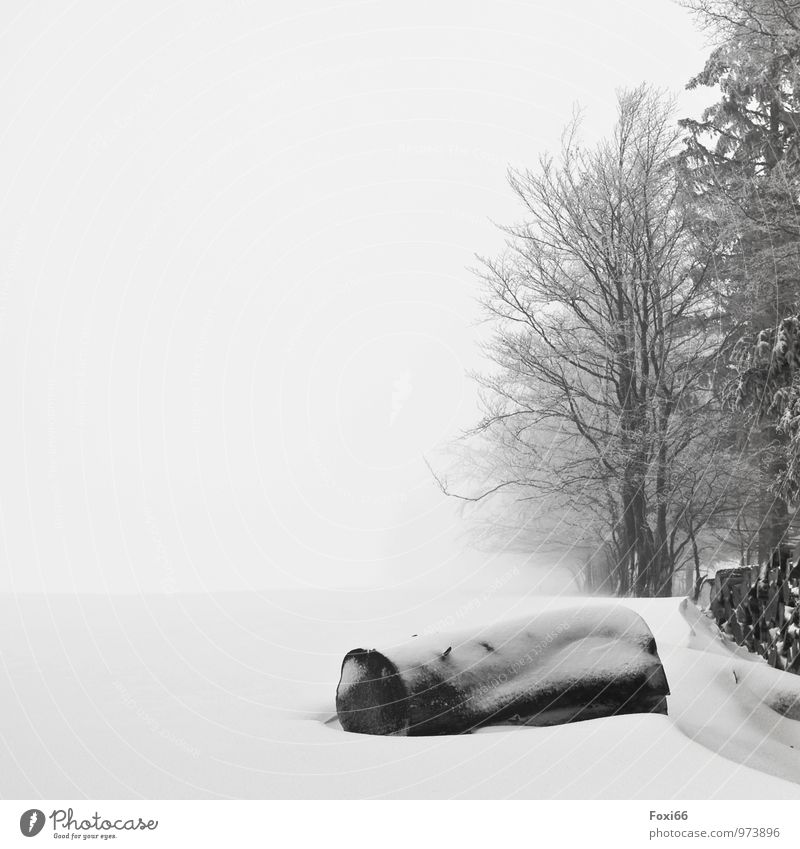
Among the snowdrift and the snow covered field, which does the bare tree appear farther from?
the snowdrift

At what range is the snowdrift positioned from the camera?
4230 millimetres

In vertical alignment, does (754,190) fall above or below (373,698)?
above

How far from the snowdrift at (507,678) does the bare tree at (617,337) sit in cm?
647

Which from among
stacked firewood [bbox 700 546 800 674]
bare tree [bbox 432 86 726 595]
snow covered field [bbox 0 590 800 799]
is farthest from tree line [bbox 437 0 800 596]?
snow covered field [bbox 0 590 800 799]

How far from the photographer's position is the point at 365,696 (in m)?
4.27

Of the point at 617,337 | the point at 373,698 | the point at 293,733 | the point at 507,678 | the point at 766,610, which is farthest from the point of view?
the point at 617,337

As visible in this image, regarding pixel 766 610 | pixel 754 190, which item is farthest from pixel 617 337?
pixel 766 610

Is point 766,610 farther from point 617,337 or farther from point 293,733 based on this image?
point 617,337

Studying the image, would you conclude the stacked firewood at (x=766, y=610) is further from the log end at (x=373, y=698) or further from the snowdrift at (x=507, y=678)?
the log end at (x=373, y=698)

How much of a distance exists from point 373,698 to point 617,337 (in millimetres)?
9120

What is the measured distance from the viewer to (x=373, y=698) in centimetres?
424

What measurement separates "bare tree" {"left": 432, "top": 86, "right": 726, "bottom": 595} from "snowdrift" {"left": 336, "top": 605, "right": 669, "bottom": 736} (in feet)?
21.2

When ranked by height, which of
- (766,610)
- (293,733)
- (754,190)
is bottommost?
(293,733)
